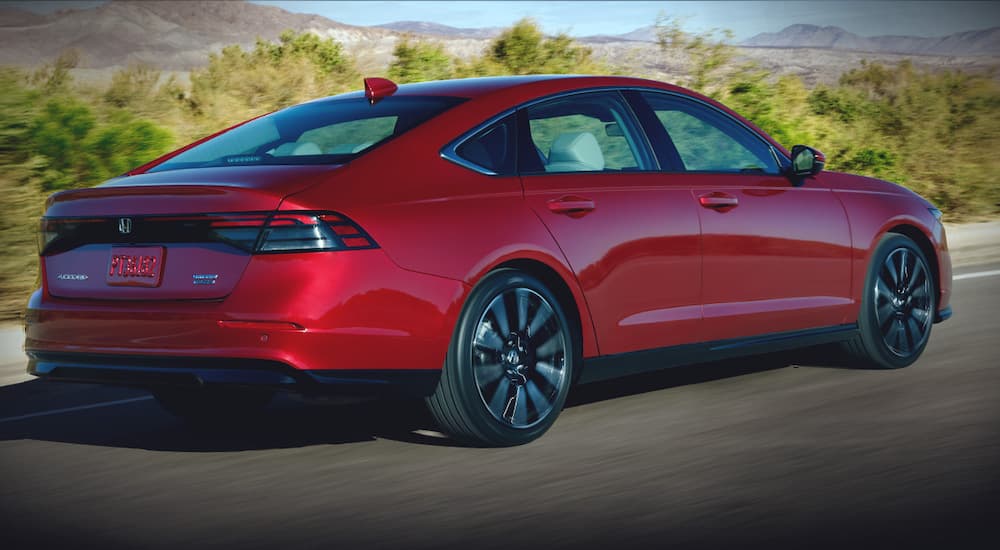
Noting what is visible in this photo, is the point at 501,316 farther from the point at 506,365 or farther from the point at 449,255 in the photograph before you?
the point at 449,255

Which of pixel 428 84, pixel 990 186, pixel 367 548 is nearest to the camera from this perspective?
pixel 367 548

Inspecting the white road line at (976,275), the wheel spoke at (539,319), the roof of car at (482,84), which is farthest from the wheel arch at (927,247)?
the white road line at (976,275)

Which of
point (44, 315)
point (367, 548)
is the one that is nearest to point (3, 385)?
point (44, 315)

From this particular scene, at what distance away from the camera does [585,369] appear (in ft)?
21.5

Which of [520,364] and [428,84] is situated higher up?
[428,84]

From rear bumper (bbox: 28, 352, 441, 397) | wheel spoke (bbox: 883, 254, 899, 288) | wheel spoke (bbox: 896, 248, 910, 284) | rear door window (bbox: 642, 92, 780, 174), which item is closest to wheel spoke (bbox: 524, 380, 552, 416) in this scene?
rear bumper (bbox: 28, 352, 441, 397)

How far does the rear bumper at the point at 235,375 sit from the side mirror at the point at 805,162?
270 cm

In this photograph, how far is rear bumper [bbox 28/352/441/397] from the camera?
219 inches

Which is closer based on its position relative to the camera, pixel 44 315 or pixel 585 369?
pixel 44 315

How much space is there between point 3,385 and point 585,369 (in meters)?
3.93

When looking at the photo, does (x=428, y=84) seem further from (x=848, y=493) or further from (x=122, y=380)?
(x=848, y=493)

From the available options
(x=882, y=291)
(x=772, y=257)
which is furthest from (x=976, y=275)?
(x=772, y=257)

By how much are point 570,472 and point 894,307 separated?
3198 mm

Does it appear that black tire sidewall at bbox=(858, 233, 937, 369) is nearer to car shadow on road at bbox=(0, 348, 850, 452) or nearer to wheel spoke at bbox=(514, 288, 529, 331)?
car shadow on road at bbox=(0, 348, 850, 452)
